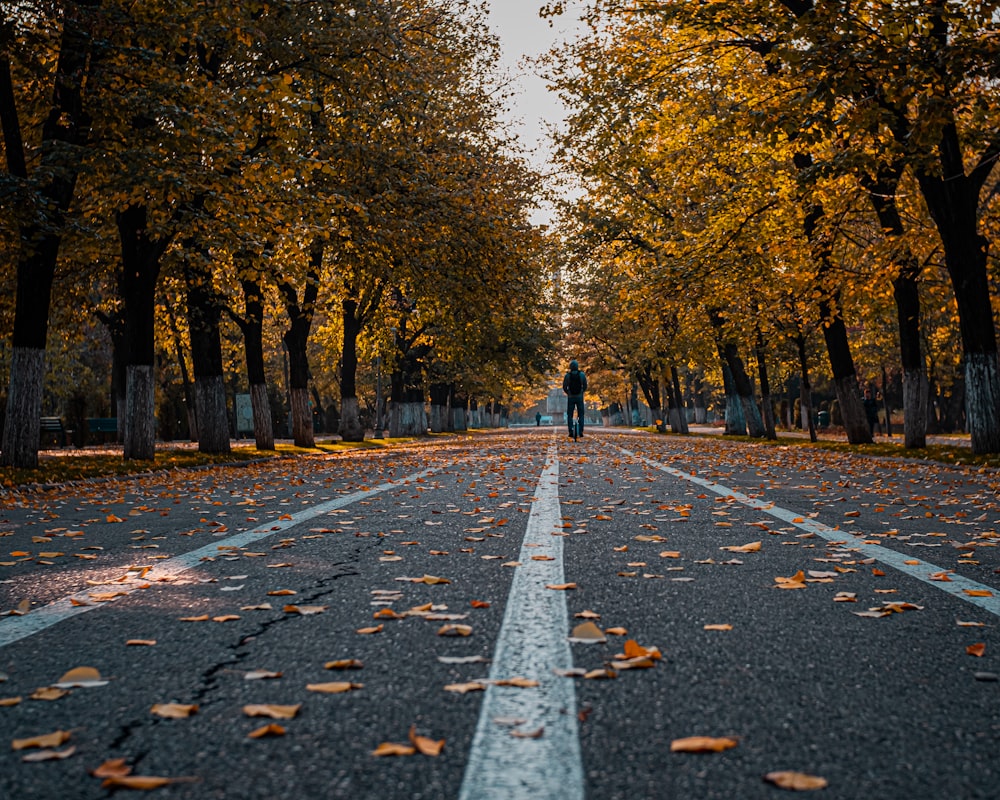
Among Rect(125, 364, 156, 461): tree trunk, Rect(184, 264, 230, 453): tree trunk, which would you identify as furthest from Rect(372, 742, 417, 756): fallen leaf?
Rect(184, 264, 230, 453): tree trunk

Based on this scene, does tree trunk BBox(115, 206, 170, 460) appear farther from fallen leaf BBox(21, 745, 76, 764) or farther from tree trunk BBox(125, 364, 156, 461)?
fallen leaf BBox(21, 745, 76, 764)

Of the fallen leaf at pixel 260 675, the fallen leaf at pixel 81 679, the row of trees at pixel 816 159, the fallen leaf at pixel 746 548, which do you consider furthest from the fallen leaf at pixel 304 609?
the row of trees at pixel 816 159

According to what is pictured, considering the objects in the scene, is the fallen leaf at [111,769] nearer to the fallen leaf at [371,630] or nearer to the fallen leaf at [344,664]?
the fallen leaf at [344,664]

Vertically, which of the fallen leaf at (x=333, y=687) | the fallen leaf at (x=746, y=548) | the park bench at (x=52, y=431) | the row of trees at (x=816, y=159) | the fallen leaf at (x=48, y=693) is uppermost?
the row of trees at (x=816, y=159)

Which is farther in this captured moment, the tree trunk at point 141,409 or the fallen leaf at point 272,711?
the tree trunk at point 141,409

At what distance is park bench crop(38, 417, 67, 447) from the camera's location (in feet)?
118

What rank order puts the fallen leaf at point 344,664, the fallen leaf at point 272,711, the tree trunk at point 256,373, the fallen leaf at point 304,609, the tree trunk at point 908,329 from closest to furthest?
the fallen leaf at point 272,711 < the fallen leaf at point 344,664 < the fallen leaf at point 304,609 < the tree trunk at point 908,329 < the tree trunk at point 256,373

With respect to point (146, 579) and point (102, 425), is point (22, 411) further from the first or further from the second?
point (102, 425)

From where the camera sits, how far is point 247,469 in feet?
60.3

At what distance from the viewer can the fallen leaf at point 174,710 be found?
2.95m

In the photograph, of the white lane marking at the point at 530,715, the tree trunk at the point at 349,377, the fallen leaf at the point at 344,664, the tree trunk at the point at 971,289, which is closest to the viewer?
the white lane marking at the point at 530,715

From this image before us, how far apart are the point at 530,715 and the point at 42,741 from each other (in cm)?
140

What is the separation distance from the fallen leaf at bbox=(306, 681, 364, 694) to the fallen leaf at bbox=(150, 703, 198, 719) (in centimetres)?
38

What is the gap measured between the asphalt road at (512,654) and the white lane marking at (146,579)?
33 mm
